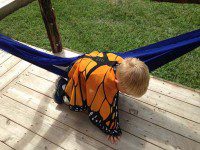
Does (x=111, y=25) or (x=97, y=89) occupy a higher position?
(x=97, y=89)

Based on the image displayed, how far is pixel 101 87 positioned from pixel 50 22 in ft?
4.20

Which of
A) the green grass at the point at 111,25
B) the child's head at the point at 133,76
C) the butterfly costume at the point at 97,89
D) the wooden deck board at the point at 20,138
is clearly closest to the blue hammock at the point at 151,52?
the butterfly costume at the point at 97,89

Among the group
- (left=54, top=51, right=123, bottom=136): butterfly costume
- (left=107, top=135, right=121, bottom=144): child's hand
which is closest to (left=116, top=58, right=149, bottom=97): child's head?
(left=54, top=51, right=123, bottom=136): butterfly costume

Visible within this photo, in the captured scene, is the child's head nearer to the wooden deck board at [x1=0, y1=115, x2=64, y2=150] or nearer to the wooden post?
the wooden deck board at [x1=0, y1=115, x2=64, y2=150]

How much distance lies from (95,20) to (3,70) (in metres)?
1.68

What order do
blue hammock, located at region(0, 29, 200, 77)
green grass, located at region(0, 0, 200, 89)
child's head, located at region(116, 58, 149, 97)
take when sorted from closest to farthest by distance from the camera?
1. child's head, located at region(116, 58, 149, 97)
2. blue hammock, located at region(0, 29, 200, 77)
3. green grass, located at region(0, 0, 200, 89)

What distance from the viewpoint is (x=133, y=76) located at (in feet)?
6.99

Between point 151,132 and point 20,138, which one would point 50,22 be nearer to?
point 20,138

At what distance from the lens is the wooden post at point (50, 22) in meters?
3.16

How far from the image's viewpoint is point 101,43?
4.02 meters

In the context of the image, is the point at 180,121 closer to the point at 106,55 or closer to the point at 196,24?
the point at 106,55

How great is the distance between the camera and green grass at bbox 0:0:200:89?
3977 millimetres

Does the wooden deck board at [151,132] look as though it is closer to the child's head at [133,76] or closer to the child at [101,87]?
the child at [101,87]

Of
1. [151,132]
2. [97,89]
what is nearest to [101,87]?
[97,89]
